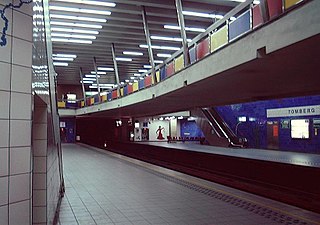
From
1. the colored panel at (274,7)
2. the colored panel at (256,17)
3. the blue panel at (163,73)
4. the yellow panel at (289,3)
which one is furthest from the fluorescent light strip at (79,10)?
the yellow panel at (289,3)

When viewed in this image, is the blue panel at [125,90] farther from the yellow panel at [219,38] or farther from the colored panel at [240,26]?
the colored panel at [240,26]

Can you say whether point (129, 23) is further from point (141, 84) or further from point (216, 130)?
point (216, 130)

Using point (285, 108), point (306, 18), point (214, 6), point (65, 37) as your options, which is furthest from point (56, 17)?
point (285, 108)

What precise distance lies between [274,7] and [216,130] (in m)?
18.6

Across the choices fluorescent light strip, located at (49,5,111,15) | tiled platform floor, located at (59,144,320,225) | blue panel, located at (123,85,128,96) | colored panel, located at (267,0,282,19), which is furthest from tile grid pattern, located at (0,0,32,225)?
blue panel, located at (123,85,128,96)

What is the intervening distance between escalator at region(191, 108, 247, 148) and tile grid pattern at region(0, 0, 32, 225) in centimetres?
2010

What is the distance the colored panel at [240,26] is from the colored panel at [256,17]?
218 millimetres

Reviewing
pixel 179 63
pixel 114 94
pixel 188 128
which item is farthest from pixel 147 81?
pixel 188 128

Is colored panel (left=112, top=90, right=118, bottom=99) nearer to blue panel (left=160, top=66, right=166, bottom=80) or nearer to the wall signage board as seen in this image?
blue panel (left=160, top=66, right=166, bottom=80)

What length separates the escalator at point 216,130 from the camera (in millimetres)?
22344

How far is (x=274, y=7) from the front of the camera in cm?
540

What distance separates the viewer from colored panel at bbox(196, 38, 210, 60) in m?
8.20

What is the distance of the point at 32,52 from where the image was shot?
9.78 ft

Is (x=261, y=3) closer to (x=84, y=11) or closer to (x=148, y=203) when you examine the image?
(x=148, y=203)
